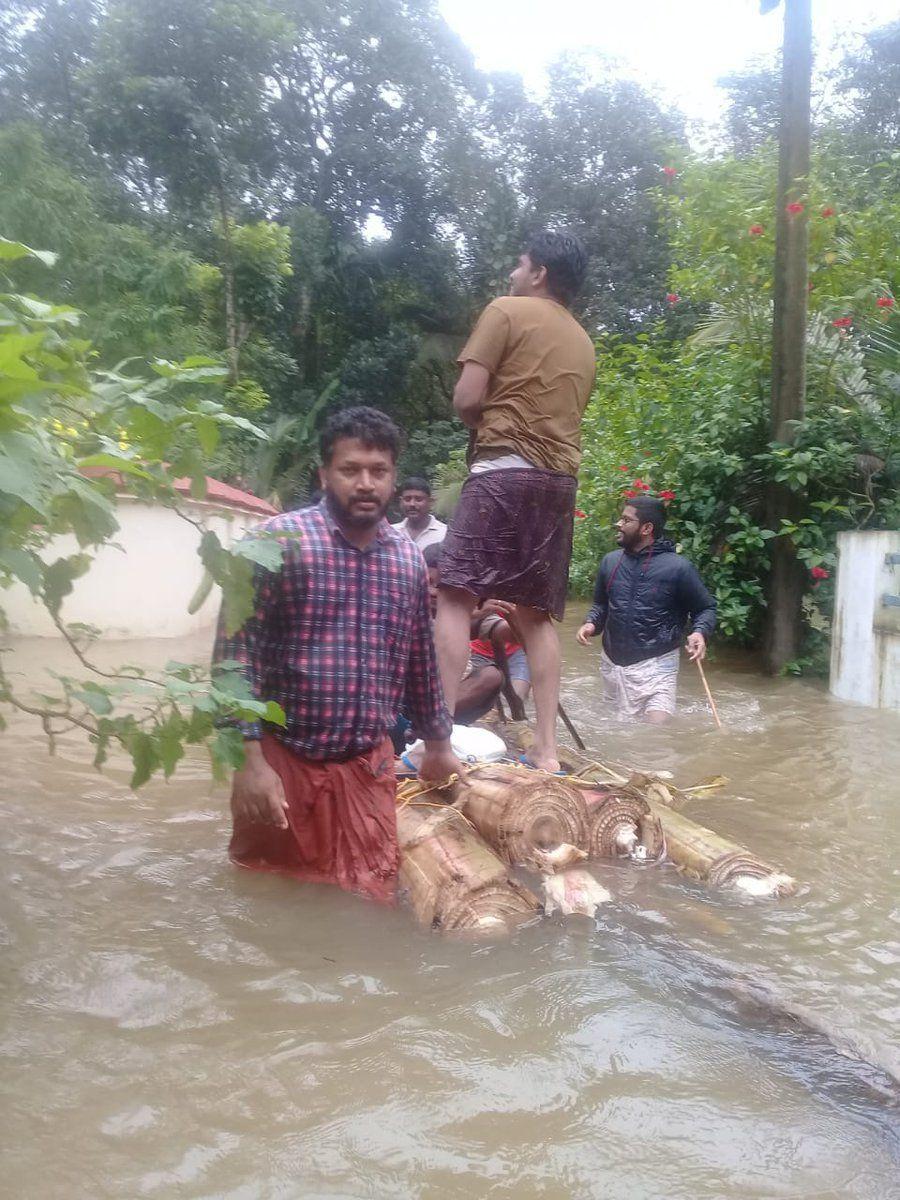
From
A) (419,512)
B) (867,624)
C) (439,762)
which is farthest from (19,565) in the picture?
(867,624)

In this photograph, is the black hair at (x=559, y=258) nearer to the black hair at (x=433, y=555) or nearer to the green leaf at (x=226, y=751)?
the black hair at (x=433, y=555)

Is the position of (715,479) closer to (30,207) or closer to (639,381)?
(639,381)

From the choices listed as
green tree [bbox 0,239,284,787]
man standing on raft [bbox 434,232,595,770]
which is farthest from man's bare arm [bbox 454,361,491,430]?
green tree [bbox 0,239,284,787]

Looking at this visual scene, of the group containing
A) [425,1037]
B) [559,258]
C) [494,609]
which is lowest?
[425,1037]

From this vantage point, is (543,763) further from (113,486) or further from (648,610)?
(648,610)

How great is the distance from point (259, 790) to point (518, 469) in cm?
186

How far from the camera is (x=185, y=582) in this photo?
35.6ft

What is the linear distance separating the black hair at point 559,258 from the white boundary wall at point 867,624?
12.2 ft

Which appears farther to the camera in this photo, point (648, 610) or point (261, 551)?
point (648, 610)

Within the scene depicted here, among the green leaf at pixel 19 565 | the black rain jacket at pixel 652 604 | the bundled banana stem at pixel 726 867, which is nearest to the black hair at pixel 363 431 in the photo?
the green leaf at pixel 19 565

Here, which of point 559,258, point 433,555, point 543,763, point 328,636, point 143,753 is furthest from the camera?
point 433,555

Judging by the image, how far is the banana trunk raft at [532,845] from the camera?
3.46 meters

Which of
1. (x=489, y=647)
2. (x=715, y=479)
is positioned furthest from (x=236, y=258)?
(x=489, y=647)

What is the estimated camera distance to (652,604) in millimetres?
7191
